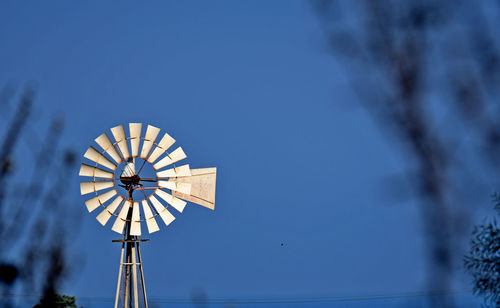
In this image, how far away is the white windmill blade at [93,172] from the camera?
244 inches

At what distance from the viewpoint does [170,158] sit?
651 centimetres

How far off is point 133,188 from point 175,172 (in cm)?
51

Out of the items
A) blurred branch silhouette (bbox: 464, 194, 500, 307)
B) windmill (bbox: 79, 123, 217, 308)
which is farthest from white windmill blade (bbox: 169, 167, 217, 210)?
blurred branch silhouette (bbox: 464, 194, 500, 307)

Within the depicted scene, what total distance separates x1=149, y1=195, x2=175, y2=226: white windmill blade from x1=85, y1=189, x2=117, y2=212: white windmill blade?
0.45 meters

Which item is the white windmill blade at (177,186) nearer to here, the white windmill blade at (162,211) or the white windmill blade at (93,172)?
the white windmill blade at (162,211)

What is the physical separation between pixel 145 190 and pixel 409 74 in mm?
5912

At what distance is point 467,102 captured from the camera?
2.76ft

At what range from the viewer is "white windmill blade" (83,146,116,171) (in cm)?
616

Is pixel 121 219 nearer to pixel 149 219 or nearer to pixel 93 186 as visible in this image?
pixel 149 219

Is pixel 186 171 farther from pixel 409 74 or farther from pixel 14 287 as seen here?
pixel 409 74

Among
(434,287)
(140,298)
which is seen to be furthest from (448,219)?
(140,298)

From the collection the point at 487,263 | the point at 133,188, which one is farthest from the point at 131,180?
the point at 487,263

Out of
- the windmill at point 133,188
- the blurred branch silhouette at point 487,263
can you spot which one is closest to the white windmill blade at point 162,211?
the windmill at point 133,188

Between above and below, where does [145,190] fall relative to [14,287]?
above
